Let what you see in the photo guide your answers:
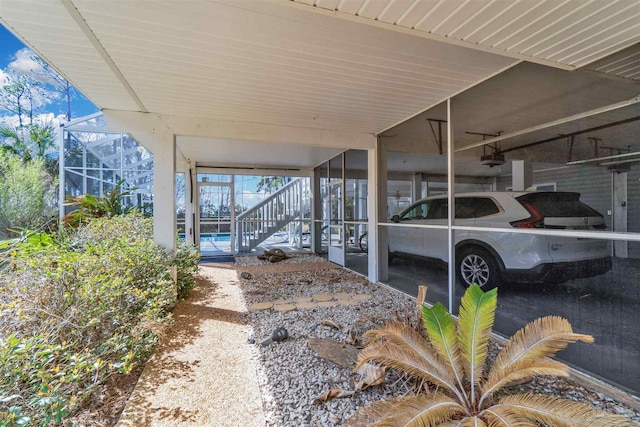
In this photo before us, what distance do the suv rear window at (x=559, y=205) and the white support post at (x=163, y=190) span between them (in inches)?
177

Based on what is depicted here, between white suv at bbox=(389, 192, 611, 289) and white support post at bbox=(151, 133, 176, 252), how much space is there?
3.72 metres

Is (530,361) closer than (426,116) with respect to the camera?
Yes

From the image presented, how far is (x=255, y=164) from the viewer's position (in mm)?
8750

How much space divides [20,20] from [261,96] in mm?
2070

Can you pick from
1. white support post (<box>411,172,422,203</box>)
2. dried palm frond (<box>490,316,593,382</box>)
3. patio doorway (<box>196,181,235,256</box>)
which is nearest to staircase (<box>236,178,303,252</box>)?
patio doorway (<box>196,181,235,256</box>)

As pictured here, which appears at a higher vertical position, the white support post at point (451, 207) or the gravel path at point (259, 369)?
the white support post at point (451, 207)

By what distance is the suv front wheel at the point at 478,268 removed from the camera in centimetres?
367

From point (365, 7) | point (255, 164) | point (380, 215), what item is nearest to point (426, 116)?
point (380, 215)

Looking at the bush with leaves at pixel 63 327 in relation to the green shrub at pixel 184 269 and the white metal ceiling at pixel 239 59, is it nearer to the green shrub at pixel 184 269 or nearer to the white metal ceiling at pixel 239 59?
the green shrub at pixel 184 269

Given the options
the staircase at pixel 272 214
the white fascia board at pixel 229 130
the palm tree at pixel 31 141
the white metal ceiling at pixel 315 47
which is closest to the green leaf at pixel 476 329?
the white metal ceiling at pixel 315 47

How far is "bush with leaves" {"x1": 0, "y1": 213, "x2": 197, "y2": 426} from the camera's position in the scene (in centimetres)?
143

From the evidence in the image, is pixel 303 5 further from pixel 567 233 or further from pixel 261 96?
pixel 567 233

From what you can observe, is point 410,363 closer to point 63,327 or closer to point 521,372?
point 521,372

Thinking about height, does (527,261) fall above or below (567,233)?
below
